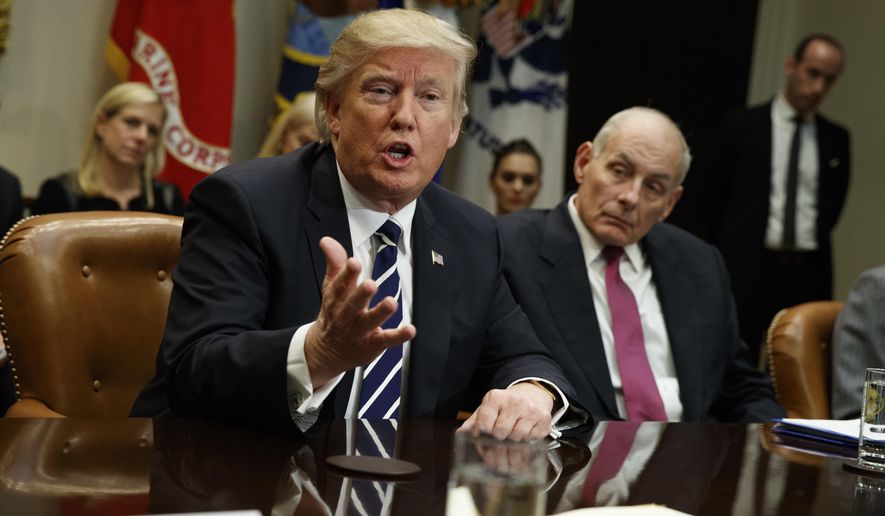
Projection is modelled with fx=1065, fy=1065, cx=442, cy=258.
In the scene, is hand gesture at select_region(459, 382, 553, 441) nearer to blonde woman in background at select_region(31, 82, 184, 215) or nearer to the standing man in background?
blonde woman in background at select_region(31, 82, 184, 215)

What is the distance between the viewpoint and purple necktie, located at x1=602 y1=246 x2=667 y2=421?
2664mm

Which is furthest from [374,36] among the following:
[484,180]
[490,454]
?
[484,180]

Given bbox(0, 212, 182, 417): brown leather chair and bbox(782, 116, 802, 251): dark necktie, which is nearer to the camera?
bbox(0, 212, 182, 417): brown leather chair

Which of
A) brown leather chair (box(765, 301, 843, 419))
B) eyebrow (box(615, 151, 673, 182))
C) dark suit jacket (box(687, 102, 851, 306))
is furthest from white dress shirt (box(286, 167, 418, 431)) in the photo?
dark suit jacket (box(687, 102, 851, 306))

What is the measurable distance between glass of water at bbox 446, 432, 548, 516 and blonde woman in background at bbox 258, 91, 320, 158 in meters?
3.69

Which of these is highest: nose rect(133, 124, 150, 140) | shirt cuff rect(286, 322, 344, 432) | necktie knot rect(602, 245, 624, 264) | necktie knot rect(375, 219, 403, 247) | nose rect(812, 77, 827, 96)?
nose rect(812, 77, 827, 96)

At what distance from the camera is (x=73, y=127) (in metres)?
4.86

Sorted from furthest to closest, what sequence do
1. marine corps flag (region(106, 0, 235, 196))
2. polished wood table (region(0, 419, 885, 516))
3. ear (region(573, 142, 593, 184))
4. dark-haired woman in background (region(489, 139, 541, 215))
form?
1. dark-haired woman in background (region(489, 139, 541, 215))
2. marine corps flag (region(106, 0, 235, 196))
3. ear (region(573, 142, 593, 184))
4. polished wood table (region(0, 419, 885, 516))

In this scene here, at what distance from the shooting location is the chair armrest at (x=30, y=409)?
6.99 ft

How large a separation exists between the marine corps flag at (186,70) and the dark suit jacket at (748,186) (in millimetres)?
2522

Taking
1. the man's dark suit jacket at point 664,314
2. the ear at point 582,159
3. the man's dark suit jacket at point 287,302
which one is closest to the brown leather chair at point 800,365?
the man's dark suit jacket at point 664,314

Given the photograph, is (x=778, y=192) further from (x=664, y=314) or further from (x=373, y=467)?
(x=373, y=467)

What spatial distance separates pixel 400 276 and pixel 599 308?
2.98ft

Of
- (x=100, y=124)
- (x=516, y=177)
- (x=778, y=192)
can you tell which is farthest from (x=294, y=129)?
(x=778, y=192)
